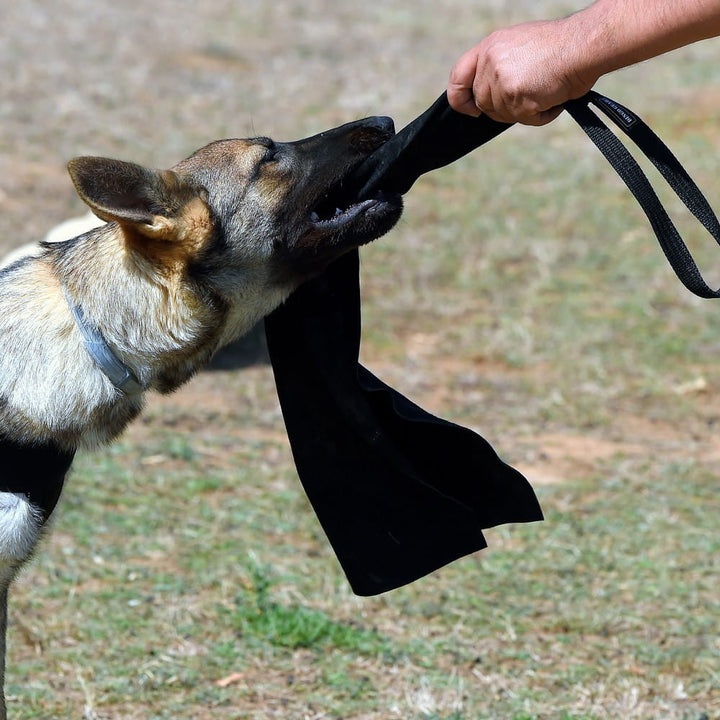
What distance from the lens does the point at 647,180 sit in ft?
10.3

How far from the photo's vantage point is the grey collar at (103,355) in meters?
3.32

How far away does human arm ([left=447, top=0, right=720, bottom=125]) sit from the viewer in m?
2.74

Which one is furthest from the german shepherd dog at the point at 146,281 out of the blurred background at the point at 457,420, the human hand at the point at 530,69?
the blurred background at the point at 457,420

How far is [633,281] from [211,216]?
18.7 ft

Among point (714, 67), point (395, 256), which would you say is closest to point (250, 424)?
point (395, 256)

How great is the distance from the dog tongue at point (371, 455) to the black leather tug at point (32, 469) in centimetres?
73

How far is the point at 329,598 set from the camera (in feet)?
15.7

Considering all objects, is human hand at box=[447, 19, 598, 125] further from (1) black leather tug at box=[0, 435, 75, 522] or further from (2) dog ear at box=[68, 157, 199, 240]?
(1) black leather tug at box=[0, 435, 75, 522]

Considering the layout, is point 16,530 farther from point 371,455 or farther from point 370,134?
point 370,134

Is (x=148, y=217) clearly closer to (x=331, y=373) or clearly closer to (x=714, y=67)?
(x=331, y=373)

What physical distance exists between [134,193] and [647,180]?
1388 mm

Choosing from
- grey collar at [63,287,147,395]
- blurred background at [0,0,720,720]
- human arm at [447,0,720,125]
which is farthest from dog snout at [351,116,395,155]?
blurred background at [0,0,720,720]

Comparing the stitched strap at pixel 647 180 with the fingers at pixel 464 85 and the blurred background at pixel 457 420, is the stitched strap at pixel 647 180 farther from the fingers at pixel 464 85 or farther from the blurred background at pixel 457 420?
the blurred background at pixel 457 420

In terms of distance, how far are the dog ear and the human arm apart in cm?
92
